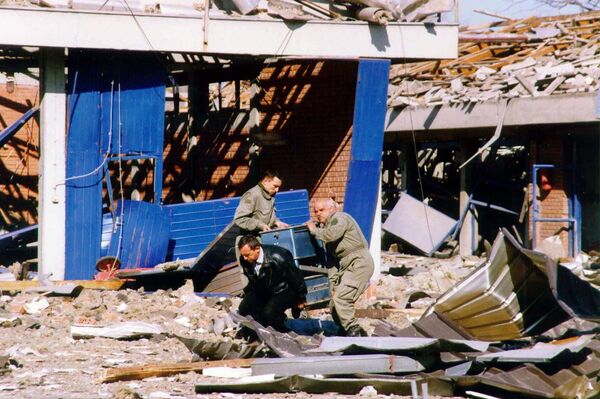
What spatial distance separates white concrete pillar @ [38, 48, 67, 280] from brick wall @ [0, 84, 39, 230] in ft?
27.8

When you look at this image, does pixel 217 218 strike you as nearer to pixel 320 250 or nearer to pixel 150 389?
pixel 320 250

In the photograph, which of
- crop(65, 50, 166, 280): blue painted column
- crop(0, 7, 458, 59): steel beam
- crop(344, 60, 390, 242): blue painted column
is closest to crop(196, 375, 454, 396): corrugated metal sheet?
crop(65, 50, 166, 280): blue painted column

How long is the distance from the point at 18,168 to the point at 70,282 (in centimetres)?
952

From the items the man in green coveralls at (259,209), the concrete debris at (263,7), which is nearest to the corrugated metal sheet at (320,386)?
the man in green coveralls at (259,209)

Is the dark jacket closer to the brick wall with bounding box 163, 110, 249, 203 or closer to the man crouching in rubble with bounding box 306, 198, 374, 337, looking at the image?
the man crouching in rubble with bounding box 306, 198, 374, 337

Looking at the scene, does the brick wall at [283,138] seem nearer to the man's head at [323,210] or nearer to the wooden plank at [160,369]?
the man's head at [323,210]

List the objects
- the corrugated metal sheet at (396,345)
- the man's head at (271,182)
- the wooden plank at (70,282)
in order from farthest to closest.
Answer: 1. the wooden plank at (70,282)
2. the man's head at (271,182)
3. the corrugated metal sheet at (396,345)

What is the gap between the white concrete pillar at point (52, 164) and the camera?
1570 centimetres

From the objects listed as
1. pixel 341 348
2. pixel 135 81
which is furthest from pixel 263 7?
pixel 341 348

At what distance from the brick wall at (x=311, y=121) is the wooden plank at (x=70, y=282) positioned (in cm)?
447

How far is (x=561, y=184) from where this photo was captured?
21094 mm

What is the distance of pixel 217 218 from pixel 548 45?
1091 centimetres

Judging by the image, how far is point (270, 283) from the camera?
1155 cm

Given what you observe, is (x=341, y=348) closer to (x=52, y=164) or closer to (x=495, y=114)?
(x=52, y=164)
